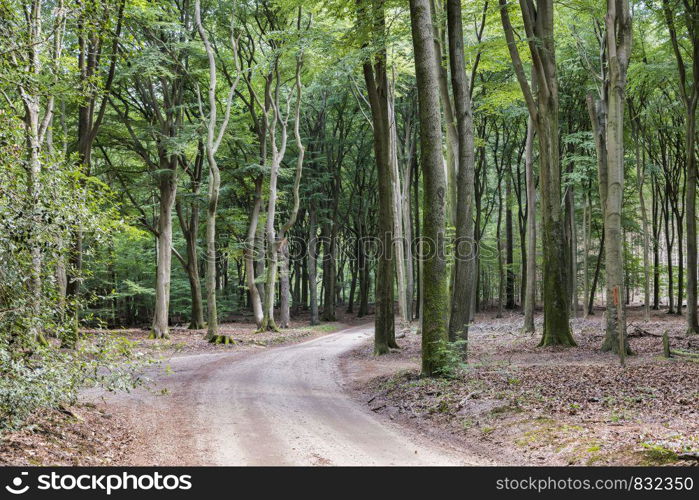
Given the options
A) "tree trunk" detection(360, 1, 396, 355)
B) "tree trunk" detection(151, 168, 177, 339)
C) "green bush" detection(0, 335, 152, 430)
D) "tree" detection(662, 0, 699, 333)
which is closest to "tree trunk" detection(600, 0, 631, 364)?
"tree" detection(662, 0, 699, 333)

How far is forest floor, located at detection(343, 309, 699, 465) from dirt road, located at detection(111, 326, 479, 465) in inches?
26.6

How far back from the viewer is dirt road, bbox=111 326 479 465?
610 cm

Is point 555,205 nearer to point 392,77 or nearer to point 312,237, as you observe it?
point 392,77

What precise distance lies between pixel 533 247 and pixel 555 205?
477 cm

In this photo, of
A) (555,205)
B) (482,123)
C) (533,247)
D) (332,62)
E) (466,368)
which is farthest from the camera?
(482,123)

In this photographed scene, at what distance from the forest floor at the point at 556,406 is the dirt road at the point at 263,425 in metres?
0.68

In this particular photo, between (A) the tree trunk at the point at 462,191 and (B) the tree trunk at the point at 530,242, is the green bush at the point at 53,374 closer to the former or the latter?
(A) the tree trunk at the point at 462,191

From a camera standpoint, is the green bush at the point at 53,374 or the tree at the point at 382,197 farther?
the tree at the point at 382,197

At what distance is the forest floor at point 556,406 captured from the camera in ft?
19.2

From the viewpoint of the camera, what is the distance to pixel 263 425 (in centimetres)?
772
